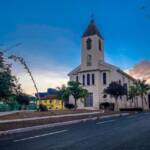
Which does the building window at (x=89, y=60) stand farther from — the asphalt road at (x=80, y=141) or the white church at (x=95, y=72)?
the asphalt road at (x=80, y=141)

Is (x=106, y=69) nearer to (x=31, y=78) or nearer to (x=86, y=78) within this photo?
(x=86, y=78)

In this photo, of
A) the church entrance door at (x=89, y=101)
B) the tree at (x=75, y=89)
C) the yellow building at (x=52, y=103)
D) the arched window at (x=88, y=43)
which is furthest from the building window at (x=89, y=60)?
the yellow building at (x=52, y=103)

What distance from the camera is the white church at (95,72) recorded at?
5403 centimetres

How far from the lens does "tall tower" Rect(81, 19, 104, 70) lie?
55250 mm

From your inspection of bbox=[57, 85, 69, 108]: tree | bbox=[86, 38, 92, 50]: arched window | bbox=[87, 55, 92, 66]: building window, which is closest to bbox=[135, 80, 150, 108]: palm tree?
bbox=[87, 55, 92, 66]: building window

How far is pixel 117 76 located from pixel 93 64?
579 cm

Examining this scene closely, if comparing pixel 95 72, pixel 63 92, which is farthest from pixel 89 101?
pixel 63 92

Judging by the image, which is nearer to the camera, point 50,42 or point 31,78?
point 50,42

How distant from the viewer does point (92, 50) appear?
55.7 m

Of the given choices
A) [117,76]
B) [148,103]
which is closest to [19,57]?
[117,76]

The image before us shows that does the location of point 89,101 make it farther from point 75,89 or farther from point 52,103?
point 52,103

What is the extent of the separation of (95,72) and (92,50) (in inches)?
195

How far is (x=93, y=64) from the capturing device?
181 ft

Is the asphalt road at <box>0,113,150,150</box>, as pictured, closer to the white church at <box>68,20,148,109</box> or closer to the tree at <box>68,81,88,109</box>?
the tree at <box>68,81,88,109</box>
